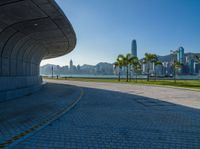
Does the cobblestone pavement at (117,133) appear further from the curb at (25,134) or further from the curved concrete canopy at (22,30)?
the curved concrete canopy at (22,30)

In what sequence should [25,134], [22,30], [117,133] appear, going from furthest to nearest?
[22,30] < [117,133] < [25,134]

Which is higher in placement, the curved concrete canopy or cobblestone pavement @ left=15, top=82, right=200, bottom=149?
the curved concrete canopy

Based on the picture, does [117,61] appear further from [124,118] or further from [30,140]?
[30,140]

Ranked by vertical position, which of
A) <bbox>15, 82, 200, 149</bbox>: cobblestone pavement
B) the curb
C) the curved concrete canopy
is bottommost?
<bbox>15, 82, 200, 149</bbox>: cobblestone pavement

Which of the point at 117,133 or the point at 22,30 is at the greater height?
the point at 22,30

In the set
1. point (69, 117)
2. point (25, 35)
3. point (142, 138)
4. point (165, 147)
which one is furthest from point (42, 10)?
point (165, 147)

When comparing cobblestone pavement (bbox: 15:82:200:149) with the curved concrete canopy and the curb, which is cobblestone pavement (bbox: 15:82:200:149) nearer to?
the curb

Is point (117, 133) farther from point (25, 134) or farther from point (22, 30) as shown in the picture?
point (22, 30)

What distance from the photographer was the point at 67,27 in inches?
505

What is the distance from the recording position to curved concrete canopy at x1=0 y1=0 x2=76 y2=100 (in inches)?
354

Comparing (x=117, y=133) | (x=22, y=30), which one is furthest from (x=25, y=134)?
(x=22, y=30)

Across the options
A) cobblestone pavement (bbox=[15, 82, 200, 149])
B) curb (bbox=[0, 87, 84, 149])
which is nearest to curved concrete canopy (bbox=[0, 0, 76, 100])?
curb (bbox=[0, 87, 84, 149])

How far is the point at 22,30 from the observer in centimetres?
1280

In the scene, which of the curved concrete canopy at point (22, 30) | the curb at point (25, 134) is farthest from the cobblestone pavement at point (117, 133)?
the curved concrete canopy at point (22, 30)
